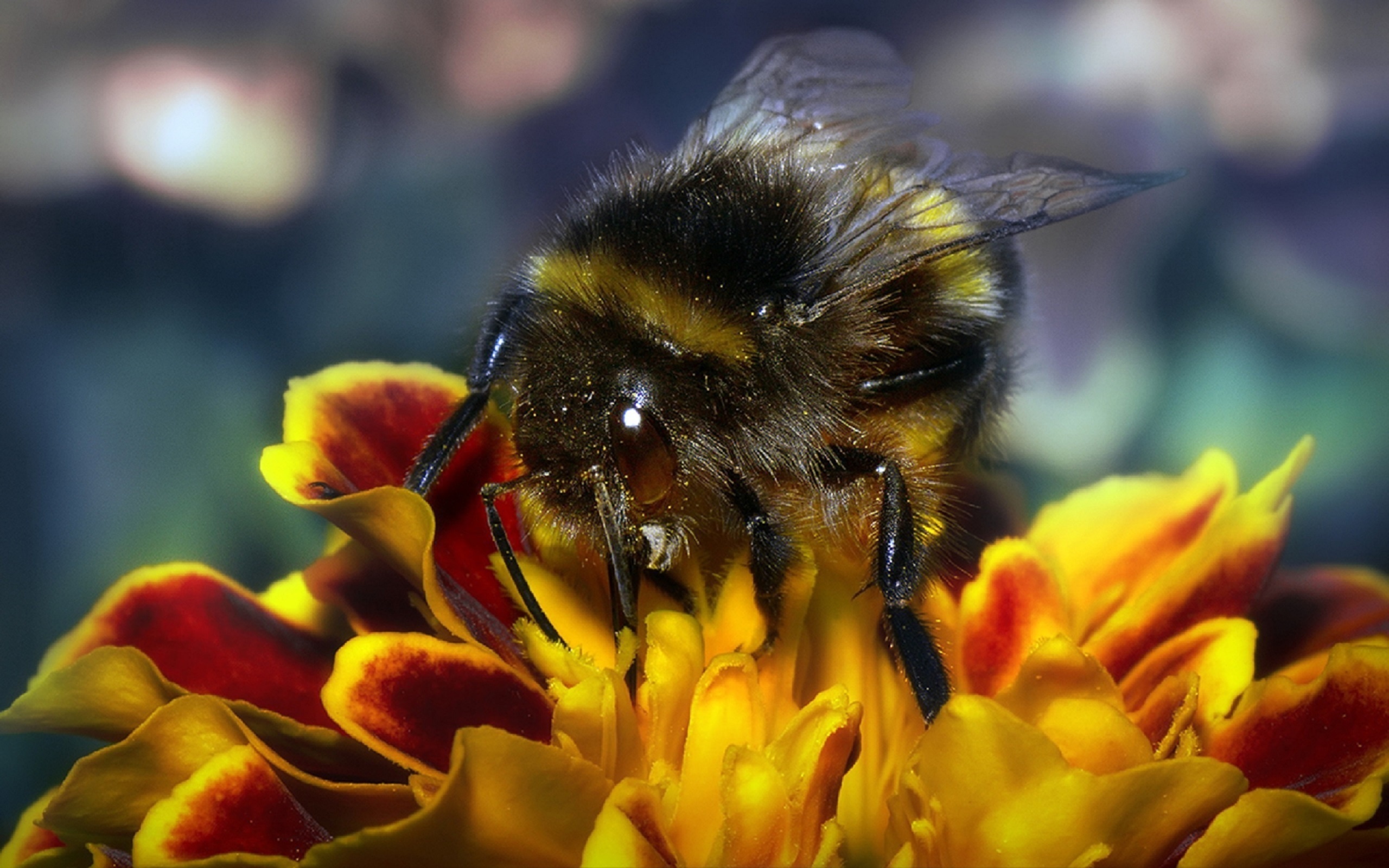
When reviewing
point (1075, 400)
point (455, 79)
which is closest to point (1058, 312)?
point (1075, 400)

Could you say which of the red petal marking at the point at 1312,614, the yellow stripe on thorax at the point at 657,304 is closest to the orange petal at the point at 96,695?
the yellow stripe on thorax at the point at 657,304

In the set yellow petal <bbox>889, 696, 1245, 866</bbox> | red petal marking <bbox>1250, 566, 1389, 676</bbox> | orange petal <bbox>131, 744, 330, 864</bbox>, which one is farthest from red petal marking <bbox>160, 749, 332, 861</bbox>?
red petal marking <bbox>1250, 566, 1389, 676</bbox>

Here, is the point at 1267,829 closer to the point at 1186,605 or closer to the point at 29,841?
the point at 1186,605

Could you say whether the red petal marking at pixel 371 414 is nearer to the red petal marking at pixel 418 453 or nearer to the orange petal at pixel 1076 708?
the red petal marking at pixel 418 453

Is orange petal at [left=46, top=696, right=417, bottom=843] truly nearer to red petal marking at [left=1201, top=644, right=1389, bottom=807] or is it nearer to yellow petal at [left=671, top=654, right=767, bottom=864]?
yellow petal at [left=671, top=654, right=767, bottom=864]

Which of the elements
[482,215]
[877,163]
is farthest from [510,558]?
[482,215]

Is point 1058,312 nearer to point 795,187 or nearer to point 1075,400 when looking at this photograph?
point 1075,400
